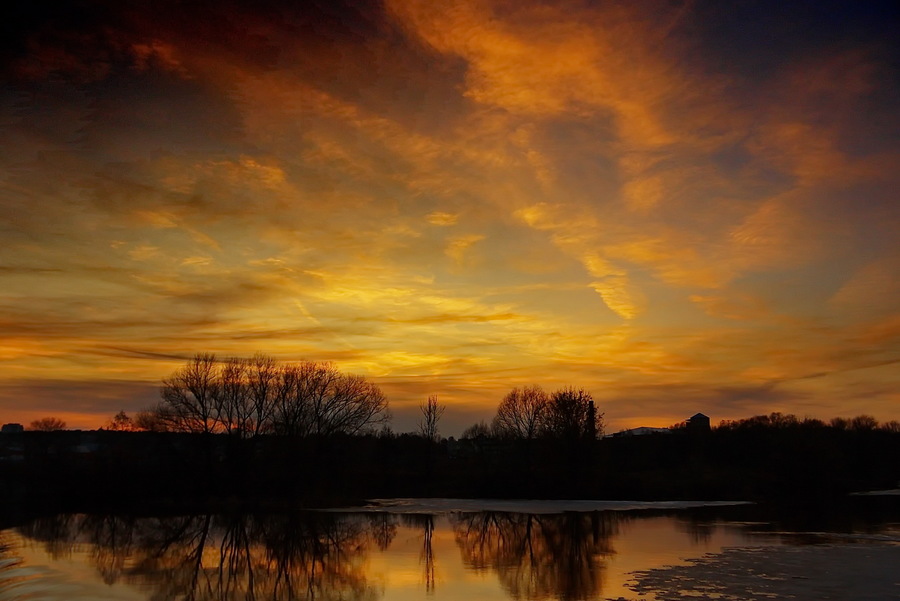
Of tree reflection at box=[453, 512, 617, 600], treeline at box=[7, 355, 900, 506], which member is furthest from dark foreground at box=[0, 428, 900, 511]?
tree reflection at box=[453, 512, 617, 600]

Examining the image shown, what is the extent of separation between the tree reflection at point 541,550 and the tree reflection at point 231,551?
369cm

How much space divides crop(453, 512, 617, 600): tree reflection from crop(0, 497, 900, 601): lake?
65mm

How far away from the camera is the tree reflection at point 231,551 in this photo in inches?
698

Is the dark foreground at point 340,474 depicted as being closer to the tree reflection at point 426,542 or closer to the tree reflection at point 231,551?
the tree reflection at point 231,551

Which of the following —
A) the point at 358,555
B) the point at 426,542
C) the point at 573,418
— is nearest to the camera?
the point at 358,555

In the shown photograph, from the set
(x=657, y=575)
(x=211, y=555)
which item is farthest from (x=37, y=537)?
(x=657, y=575)

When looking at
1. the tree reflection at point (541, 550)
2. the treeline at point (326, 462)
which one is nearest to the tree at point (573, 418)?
the treeline at point (326, 462)

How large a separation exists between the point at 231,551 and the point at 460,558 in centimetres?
862

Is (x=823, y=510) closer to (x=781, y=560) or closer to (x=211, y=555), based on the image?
(x=781, y=560)

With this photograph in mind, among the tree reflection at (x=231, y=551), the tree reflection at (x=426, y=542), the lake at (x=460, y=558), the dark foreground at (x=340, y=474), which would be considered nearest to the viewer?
the lake at (x=460, y=558)

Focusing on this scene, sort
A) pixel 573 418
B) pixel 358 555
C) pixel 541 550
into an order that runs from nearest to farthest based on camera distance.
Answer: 1. pixel 358 555
2. pixel 541 550
3. pixel 573 418

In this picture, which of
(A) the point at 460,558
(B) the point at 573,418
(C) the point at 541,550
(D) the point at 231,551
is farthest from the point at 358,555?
(B) the point at 573,418

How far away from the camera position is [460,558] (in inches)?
893

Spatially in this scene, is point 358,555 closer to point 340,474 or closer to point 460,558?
point 460,558
